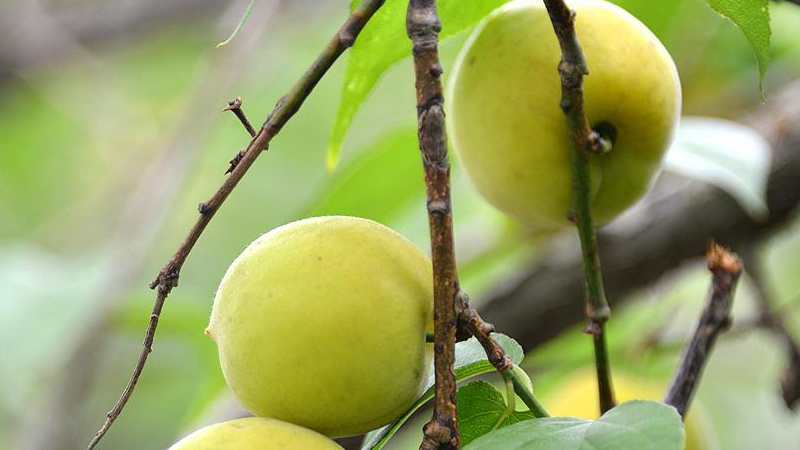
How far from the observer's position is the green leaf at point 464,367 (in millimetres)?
749

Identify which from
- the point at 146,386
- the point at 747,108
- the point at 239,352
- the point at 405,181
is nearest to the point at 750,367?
the point at 747,108

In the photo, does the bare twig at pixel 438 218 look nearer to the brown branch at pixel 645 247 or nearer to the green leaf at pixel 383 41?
the green leaf at pixel 383 41

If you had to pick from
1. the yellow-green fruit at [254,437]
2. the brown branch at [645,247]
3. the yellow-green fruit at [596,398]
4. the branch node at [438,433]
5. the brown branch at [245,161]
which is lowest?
the yellow-green fruit at [596,398]

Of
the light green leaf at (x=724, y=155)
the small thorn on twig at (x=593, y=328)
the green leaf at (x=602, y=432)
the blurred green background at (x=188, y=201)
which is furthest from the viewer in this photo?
the blurred green background at (x=188, y=201)

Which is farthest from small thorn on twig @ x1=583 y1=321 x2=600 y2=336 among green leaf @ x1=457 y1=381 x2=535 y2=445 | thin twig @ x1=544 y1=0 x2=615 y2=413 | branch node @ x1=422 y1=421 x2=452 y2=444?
branch node @ x1=422 y1=421 x2=452 y2=444

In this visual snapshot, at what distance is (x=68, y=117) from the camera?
11.6ft

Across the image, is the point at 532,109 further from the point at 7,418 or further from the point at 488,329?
the point at 7,418

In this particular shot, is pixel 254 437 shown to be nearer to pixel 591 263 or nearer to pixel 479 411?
pixel 479 411

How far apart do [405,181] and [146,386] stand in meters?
1.10

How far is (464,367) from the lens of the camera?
29.9 inches

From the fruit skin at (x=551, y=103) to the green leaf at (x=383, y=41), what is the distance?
16mm

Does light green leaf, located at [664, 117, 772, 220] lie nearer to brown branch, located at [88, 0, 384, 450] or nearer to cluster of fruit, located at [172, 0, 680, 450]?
cluster of fruit, located at [172, 0, 680, 450]

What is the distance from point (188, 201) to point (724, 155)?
7.26 feet

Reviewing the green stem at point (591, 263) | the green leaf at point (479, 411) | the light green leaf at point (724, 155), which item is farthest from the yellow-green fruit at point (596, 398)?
the green leaf at point (479, 411)
